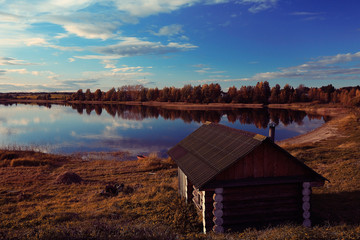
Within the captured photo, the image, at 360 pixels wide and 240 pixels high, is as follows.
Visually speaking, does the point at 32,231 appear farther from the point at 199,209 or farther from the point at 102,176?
the point at 102,176

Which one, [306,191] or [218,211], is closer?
[218,211]

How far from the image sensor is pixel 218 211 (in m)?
9.50

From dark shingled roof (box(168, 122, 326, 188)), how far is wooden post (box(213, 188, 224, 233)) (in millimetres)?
721

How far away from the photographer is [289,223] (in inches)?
381

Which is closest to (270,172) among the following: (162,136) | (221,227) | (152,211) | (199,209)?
(221,227)

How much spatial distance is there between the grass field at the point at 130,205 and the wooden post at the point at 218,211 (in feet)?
2.71

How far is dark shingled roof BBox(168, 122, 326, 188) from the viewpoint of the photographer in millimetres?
9633

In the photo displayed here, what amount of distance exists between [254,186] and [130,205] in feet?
22.0

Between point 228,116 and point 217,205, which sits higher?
point 228,116

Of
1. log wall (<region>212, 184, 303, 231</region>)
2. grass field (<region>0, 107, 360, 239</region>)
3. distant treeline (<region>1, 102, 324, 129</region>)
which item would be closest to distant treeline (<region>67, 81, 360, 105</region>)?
distant treeline (<region>1, 102, 324, 129</region>)

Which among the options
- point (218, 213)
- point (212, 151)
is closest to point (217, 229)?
point (218, 213)

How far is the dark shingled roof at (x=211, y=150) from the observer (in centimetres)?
968

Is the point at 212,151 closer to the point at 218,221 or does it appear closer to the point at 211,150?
the point at 211,150

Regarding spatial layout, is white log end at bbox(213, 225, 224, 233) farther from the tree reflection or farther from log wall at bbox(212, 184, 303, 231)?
the tree reflection
